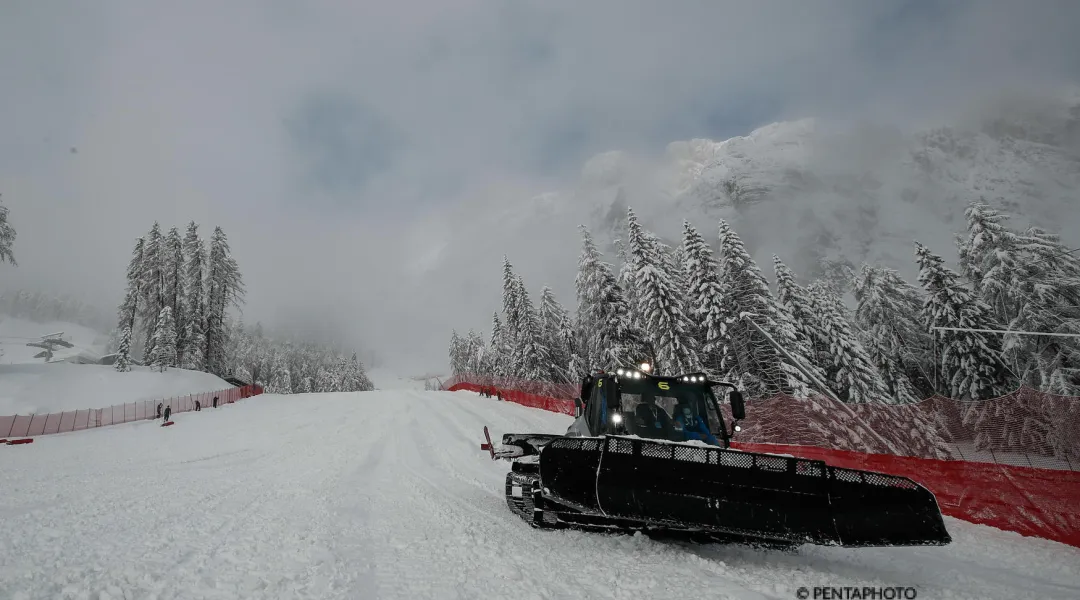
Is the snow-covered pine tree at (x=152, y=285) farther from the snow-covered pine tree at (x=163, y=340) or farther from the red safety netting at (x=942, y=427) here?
the red safety netting at (x=942, y=427)

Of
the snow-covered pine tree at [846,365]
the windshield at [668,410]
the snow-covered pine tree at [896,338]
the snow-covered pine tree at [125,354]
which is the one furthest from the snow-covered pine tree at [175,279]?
the snow-covered pine tree at [896,338]

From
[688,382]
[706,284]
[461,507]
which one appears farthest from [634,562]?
[706,284]

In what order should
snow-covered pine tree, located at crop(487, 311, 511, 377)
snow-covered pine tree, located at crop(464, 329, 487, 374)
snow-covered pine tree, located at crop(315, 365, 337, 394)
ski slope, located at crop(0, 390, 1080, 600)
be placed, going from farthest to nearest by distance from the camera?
snow-covered pine tree, located at crop(315, 365, 337, 394), snow-covered pine tree, located at crop(464, 329, 487, 374), snow-covered pine tree, located at crop(487, 311, 511, 377), ski slope, located at crop(0, 390, 1080, 600)

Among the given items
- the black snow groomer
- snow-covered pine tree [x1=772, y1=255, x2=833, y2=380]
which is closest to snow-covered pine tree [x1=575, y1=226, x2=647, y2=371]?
snow-covered pine tree [x1=772, y1=255, x2=833, y2=380]

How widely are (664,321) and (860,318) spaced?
20754 mm

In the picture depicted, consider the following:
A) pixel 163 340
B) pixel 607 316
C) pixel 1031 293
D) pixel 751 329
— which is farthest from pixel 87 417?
pixel 1031 293

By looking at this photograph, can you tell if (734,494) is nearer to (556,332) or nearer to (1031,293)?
(1031,293)

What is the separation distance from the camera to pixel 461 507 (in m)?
7.54

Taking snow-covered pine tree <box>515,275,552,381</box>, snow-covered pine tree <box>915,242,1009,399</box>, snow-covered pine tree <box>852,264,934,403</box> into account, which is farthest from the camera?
snow-covered pine tree <box>515,275,552,381</box>

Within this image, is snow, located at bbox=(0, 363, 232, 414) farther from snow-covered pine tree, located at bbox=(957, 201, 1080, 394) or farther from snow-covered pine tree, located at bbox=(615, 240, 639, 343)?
snow-covered pine tree, located at bbox=(957, 201, 1080, 394)

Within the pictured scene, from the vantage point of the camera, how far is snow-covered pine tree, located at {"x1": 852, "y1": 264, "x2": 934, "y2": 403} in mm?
31109

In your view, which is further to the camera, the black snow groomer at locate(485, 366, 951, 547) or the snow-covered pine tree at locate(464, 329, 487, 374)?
the snow-covered pine tree at locate(464, 329, 487, 374)

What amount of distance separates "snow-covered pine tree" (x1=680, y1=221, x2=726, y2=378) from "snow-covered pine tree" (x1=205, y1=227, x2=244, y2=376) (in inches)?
1716

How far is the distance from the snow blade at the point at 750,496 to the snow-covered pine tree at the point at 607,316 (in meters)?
24.5
